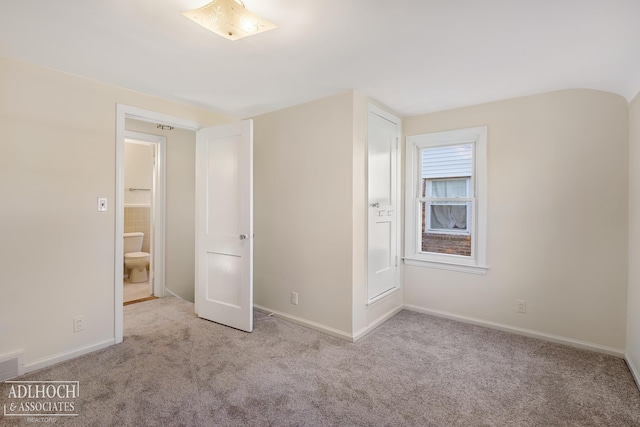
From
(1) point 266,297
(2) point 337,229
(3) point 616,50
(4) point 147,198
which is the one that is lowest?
(1) point 266,297

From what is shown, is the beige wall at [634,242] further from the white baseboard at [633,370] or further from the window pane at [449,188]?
the window pane at [449,188]

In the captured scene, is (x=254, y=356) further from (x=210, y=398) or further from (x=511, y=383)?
(x=511, y=383)

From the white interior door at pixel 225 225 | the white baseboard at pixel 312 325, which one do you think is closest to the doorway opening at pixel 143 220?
the white interior door at pixel 225 225

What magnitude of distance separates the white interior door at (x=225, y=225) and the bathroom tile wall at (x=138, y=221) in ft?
8.89

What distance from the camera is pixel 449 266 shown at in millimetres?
3502

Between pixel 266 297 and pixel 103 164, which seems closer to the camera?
pixel 103 164

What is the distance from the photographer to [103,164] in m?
2.71

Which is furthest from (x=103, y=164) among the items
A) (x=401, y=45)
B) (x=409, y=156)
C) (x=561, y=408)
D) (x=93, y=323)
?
(x=561, y=408)

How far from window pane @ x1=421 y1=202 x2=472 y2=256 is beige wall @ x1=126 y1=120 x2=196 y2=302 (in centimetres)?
318

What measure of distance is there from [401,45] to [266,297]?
2872 mm

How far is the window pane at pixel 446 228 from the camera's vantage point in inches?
140

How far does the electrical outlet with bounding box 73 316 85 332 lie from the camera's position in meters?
2.57

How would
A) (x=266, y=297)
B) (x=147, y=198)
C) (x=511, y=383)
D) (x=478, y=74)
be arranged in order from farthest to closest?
(x=147, y=198) → (x=266, y=297) → (x=478, y=74) → (x=511, y=383)

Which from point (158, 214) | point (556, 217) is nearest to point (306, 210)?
point (158, 214)
